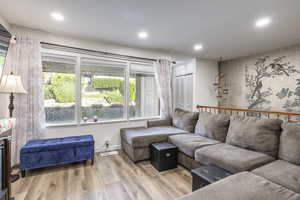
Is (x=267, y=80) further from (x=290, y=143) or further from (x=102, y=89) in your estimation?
(x=102, y=89)

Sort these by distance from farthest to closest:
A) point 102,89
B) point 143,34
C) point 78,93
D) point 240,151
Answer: point 102,89 < point 78,93 < point 143,34 < point 240,151

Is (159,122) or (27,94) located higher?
(27,94)

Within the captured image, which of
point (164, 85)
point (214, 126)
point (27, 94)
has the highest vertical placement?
point (164, 85)

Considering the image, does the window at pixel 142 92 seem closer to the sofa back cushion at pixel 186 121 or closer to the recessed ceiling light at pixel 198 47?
the sofa back cushion at pixel 186 121

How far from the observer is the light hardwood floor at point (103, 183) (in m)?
1.77

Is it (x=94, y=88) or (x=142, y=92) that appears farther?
(x=142, y=92)

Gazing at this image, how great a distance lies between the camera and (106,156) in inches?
116

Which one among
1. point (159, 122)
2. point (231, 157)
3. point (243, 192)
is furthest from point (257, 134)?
point (159, 122)

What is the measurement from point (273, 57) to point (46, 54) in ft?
17.3

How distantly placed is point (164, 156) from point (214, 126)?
3.61 feet

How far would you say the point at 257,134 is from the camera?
2010mm

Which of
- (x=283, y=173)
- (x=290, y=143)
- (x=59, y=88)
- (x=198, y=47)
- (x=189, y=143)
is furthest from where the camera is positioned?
(x=198, y=47)

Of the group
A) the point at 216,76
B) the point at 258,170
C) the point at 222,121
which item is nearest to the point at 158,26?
the point at 222,121

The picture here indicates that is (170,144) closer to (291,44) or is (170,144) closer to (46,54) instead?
(46,54)
